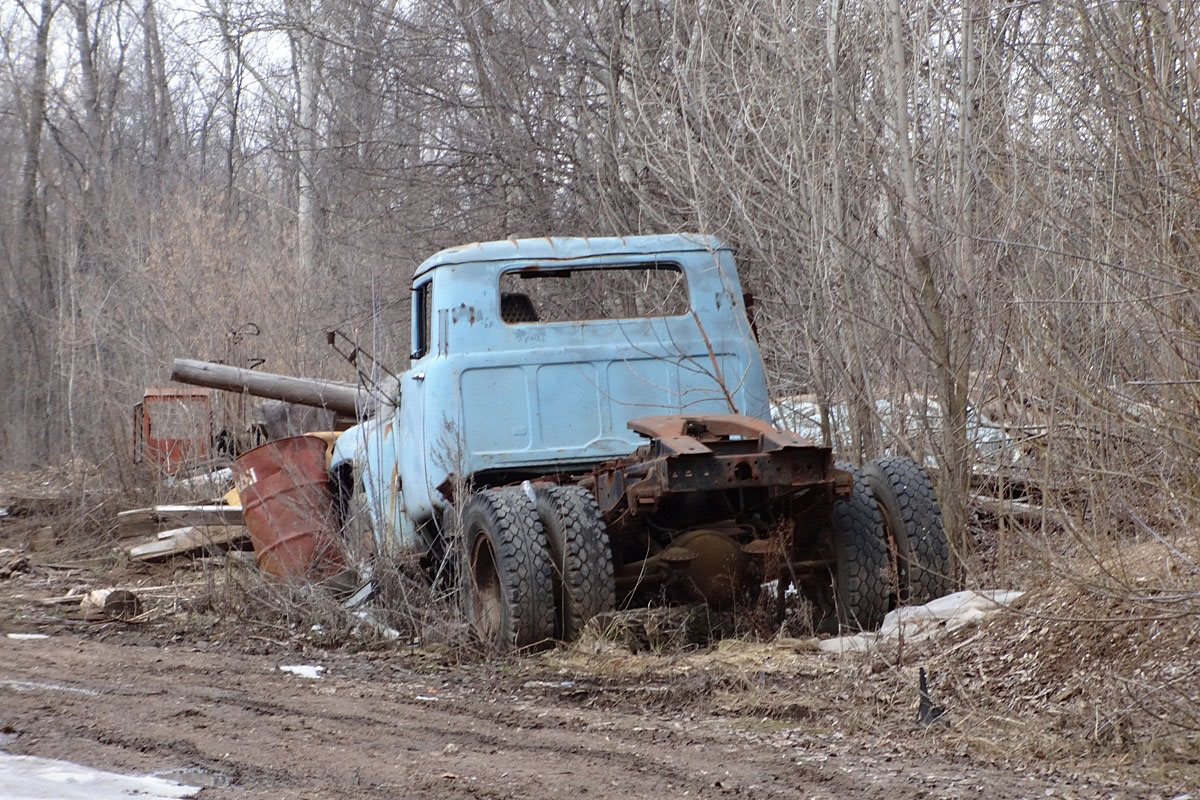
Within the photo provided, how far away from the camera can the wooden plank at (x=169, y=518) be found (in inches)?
452

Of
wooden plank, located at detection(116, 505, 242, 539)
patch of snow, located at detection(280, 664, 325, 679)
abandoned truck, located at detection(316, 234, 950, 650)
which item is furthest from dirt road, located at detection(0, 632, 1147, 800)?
wooden plank, located at detection(116, 505, 242, 539)

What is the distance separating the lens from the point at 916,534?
6.99 m

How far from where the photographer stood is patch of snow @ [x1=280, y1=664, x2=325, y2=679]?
689 centimetres

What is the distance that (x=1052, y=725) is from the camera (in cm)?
502

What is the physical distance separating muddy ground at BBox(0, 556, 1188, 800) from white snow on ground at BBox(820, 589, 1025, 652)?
19cm

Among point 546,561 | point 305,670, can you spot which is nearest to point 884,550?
point 546,561

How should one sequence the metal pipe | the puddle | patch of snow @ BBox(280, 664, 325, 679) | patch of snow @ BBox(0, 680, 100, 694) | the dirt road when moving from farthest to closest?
the metal pipe < patch of snow @ BBox(280, 664, 325, 679) < patch of snow @ BBox(0, 680, 100, 694) < the dirt road < the puddle

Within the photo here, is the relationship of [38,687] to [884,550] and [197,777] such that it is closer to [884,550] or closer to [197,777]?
[197,777]

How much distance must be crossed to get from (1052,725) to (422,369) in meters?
4.13

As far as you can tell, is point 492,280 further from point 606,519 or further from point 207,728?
point 207,728

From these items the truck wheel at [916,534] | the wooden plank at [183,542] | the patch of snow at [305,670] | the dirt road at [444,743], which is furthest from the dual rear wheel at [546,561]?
the wooden plank at [183,542]

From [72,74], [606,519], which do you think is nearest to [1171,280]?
[606,519]

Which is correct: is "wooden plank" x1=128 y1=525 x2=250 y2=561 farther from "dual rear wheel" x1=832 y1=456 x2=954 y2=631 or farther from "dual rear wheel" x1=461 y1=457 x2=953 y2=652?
"dual rear wheel" x1=832 y1=456 x2=954 y2=631

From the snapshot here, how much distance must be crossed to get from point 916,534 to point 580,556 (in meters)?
1.63
